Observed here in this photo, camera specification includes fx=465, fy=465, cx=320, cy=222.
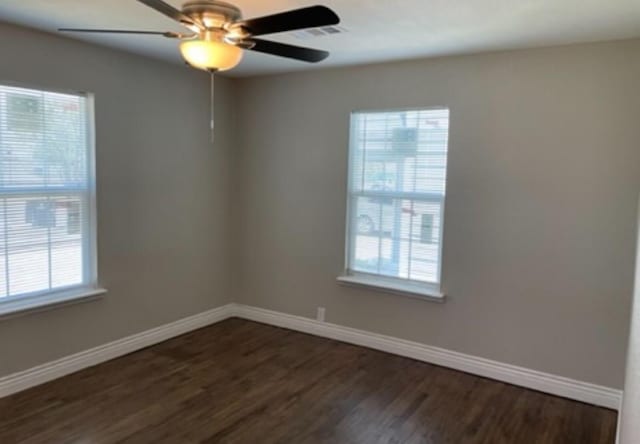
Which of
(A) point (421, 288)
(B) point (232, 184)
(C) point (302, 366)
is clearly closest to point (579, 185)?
(A) point (421, 288)

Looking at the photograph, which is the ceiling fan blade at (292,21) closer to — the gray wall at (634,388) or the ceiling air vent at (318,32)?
the ceiling air vent at (318,32)

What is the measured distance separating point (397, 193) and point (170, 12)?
2.52m

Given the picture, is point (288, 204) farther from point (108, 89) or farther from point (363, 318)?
point (108, 89)

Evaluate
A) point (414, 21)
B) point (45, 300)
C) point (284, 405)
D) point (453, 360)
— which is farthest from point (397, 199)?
point (45, 300)

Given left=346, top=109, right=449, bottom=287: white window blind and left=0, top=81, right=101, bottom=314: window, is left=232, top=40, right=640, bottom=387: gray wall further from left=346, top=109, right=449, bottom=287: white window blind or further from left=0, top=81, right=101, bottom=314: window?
left=0, top=81, right=101, bottom=314: window

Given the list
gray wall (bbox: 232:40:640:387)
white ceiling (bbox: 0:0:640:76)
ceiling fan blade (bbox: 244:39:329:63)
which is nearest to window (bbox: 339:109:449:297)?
gray wall (bbox: 232:40:640:387)

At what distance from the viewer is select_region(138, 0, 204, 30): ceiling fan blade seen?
1740 mm

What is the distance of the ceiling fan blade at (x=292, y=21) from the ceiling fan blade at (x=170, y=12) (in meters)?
0.19

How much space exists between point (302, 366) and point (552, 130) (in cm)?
257

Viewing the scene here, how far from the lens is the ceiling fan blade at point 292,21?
1709 millimetres

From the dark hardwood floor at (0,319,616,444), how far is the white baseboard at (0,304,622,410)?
0.24ft

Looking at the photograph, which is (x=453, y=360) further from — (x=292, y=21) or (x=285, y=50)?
(x=292, y=21)

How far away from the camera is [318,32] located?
2.98 m

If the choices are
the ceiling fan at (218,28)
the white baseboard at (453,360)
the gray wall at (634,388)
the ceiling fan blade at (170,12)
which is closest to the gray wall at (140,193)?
the white baseboard at (453,360)
